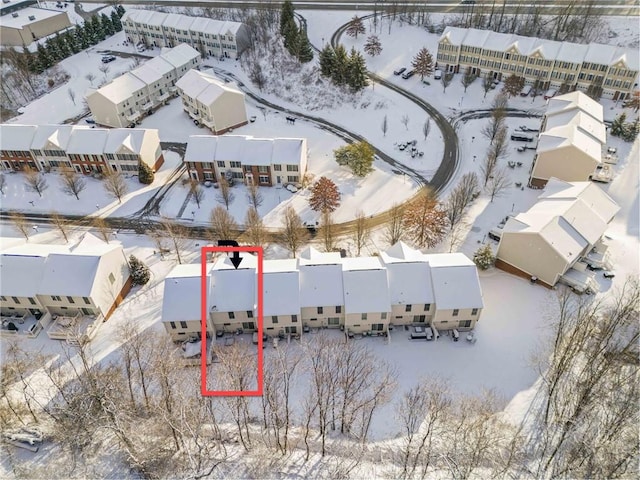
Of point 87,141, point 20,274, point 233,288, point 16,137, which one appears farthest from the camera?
point 16,137

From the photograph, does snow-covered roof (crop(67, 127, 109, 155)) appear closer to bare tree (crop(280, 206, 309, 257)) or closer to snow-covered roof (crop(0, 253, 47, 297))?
snow-covered roof (crop(0, 253, 47, 297))

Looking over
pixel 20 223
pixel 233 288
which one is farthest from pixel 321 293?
pixel 20 223

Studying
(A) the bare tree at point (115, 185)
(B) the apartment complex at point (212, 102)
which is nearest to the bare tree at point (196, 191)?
(A) the bare tree at point (115, 185)

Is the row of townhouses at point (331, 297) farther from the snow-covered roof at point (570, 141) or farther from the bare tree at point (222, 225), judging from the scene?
the snow-covered roof at point (570, 141)

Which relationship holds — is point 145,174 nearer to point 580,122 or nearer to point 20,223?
point 20,223

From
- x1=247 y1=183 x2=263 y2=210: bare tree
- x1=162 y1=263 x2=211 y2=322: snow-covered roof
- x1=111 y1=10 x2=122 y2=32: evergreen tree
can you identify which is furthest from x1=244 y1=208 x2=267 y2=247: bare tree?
x1=111 y1=10 x2=122 y2=32: evergreen tree

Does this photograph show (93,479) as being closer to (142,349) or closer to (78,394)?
(78,394)
